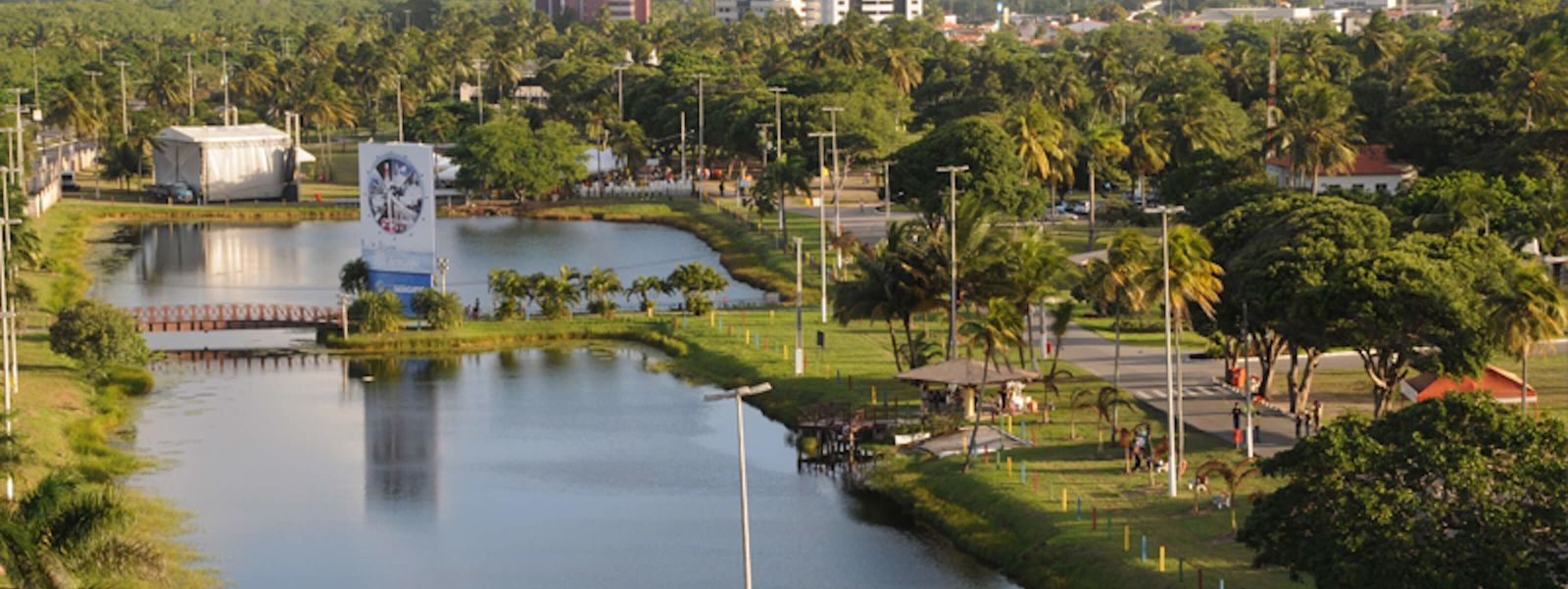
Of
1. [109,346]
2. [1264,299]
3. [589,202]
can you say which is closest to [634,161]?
[589,202]

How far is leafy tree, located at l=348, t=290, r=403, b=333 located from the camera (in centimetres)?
9769

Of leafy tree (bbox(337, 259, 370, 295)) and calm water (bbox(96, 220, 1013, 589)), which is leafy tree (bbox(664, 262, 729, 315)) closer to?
calm water (bbox(96, 220, 1013, 589))

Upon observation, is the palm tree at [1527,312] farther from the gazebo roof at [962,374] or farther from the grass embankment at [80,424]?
the grass embankment at [80,424]

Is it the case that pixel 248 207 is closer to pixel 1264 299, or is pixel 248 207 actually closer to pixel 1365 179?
pixel 1365 179

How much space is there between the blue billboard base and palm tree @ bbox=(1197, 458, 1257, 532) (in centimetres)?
4717

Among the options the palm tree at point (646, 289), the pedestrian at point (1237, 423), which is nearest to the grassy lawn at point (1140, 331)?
the pedestrian at point (1237, 423)

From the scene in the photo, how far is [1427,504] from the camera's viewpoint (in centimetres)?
4597

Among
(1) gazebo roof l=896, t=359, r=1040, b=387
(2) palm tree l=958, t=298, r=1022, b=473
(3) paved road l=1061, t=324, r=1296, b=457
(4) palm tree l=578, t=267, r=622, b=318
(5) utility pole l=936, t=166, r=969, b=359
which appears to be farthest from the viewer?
(4) palm tree l=578, t=267, r=622, b=318

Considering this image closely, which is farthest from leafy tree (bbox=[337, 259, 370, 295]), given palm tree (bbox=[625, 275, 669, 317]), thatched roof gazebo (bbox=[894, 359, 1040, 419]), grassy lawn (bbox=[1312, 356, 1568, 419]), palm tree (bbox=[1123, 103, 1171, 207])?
palm tree (bbox=[1123, 103, 1171, 207])

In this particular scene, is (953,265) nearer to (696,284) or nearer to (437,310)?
(696,284)

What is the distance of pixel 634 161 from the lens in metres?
177

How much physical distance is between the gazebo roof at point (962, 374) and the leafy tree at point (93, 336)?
29139mm

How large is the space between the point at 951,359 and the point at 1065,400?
4317 mm

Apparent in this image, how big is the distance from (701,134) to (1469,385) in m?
100
